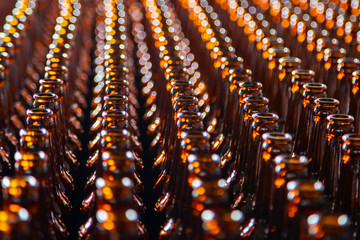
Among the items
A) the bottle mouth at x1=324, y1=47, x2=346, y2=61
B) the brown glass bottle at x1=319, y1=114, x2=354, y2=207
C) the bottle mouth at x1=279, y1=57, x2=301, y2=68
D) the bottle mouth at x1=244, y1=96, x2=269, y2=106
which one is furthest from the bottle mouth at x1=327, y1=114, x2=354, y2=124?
the bottle mouth at x1=324, y1=47, x2=346, y2=61

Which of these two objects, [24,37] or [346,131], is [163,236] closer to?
[346,131]

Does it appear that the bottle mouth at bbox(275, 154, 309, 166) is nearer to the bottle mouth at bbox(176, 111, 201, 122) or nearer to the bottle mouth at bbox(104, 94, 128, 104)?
the bottle mouth at bbox(176, 111, 201, 122)

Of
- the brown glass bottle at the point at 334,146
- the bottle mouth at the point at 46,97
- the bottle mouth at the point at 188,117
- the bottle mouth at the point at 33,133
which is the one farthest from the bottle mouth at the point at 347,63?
the bottle mouth at the point at 33,133

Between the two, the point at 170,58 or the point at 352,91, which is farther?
the point at 170,58

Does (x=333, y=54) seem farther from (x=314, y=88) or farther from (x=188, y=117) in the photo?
(x=188, y=117)

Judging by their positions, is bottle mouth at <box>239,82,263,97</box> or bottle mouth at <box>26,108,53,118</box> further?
bottle mouth at <box>239,82,263,97</box>

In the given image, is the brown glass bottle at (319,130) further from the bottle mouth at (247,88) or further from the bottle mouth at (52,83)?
the bottle mouth at (52,83)

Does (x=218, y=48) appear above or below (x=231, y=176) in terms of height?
above

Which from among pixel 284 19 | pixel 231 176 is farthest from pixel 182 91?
pixel 284 19

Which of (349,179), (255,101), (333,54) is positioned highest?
(333,54)

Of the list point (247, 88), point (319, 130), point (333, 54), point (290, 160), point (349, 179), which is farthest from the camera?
point (333, 54)

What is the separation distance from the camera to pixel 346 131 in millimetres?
852

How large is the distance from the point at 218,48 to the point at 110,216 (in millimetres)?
901

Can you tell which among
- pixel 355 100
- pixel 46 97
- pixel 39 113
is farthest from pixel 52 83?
pixel 355 100
